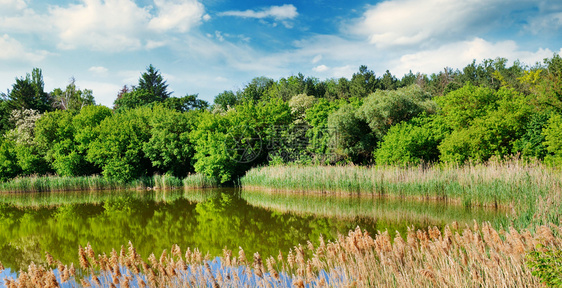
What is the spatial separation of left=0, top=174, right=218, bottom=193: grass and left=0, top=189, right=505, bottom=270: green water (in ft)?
19.4

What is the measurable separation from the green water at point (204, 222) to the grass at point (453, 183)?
30.2 inches

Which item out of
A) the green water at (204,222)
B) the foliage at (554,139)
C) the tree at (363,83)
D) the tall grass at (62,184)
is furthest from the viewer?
the tree at (363,83)

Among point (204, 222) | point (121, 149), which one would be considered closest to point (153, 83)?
point (121, 149)

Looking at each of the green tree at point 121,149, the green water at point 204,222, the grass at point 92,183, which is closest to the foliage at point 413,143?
the green water at point 204,222

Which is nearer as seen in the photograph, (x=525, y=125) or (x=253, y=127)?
(x=525, y=125)

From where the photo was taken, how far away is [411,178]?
13.7 metres

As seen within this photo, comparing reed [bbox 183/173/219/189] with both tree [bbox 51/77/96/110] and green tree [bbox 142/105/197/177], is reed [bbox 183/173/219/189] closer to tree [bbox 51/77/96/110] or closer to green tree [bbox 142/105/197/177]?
green tree [bbox 142/105/197/177]

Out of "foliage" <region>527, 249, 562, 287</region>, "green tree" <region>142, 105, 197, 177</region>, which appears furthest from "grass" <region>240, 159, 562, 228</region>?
"green tree" <region>142, 105, 197, 177</region>

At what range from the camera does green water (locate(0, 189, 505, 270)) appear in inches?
330

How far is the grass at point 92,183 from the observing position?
2198 centimetres

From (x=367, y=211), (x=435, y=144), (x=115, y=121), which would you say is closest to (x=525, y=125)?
(x=435, y=144)

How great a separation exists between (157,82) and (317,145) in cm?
3922

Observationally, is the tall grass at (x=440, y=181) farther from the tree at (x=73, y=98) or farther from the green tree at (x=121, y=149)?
the tree at (x=73, y=98)

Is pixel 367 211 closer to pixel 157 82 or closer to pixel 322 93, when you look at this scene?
pixel 322 93
